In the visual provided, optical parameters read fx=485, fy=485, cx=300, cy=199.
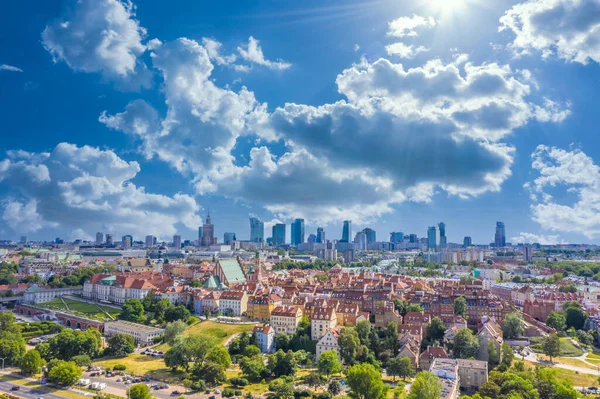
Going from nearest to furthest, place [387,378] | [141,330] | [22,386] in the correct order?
[22,386] < [387,378] < [141,330]

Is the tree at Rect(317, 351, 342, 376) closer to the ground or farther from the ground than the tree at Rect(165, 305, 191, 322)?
closer to the ground

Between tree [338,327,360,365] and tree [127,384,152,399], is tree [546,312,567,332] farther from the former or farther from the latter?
tree [127,384,152,399]

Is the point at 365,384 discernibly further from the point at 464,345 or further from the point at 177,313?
the point at 177,313

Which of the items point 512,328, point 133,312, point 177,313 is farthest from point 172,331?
point 512,328

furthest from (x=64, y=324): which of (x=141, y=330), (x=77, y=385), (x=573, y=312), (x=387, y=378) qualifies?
(x=573, y=312)

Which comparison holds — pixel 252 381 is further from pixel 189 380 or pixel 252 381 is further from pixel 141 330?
pixel 141 330

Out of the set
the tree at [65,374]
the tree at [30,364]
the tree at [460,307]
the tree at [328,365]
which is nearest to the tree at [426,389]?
the tree at [328,365]

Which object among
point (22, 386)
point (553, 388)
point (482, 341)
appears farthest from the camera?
point (482, 341)

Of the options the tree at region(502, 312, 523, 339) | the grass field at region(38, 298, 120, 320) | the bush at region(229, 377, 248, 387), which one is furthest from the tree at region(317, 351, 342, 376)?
the grass field at region(38, 298, 120, 320)
